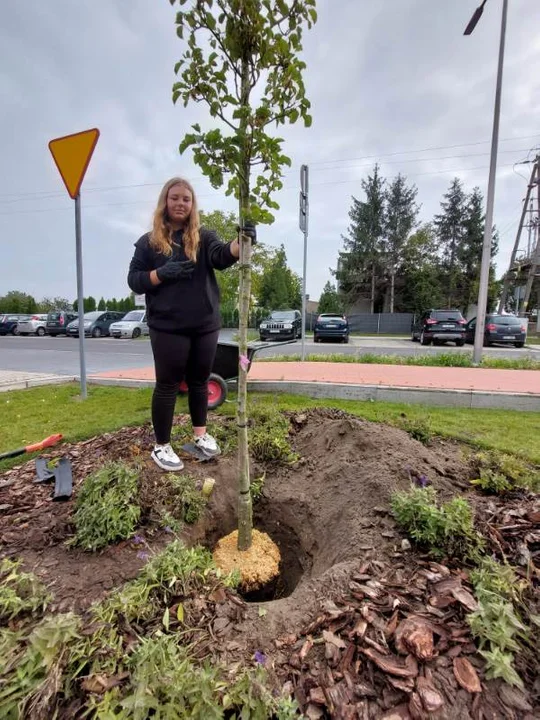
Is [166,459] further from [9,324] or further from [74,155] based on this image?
[9,324]

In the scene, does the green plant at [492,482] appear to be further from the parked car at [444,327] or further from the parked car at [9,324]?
the parked car at [9,324]

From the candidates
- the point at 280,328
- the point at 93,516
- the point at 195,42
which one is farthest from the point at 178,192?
the point at 280,328

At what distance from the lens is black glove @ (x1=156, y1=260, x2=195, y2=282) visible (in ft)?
7.24

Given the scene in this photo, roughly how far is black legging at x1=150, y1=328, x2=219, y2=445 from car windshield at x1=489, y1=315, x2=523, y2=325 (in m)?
16.7

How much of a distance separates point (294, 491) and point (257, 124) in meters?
2.09

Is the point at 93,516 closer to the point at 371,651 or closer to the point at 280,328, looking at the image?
the point at 371,651

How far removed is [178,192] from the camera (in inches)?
90.4

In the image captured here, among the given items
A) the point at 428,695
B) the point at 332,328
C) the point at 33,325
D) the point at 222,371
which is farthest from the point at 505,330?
the point at 33,325

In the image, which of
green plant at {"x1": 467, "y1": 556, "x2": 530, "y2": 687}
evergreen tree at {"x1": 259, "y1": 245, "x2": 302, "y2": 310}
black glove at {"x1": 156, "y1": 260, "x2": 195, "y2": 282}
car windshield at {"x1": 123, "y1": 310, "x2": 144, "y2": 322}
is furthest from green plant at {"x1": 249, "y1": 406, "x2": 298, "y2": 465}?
evergreen tree at {"x1": 259, "y1": 245, "x2": 302, "y2": 310}

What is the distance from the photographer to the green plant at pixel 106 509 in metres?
1.75

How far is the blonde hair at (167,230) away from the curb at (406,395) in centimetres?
266

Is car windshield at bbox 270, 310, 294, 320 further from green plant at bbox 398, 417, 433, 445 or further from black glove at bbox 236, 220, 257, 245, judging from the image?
black glove at bbox 236, 220, 257, 245

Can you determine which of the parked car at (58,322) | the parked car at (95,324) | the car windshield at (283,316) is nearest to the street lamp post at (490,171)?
the car windshield at (283,316)

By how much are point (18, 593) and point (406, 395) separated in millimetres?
4114
